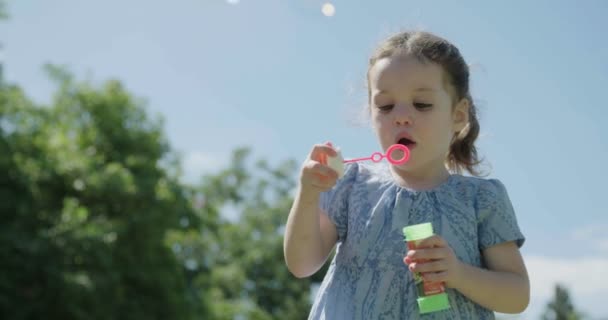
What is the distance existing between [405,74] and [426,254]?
54 centimetres

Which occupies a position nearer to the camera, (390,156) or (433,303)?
(433,303)

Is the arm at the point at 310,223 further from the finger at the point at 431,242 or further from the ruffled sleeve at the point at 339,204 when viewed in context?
the finger at the point at 431,242

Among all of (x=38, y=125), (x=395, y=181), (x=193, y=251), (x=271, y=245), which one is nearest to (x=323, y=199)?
(x=395, y=181)

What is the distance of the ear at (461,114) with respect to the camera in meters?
2.20

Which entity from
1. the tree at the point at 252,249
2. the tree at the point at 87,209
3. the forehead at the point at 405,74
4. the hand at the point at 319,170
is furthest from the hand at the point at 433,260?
the tree at the point at 252,249

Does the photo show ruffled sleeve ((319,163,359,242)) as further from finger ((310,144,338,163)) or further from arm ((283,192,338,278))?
finger ((310,144,338,163))

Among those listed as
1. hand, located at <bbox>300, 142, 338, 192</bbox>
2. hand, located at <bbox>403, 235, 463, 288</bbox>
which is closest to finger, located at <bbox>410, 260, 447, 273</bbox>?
hand, located at <bbox>403, 235, 463, 288</bbox>

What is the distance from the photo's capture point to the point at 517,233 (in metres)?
2.02

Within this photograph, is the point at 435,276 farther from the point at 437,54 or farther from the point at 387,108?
the point at 437,54

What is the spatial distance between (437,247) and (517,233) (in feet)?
1.23

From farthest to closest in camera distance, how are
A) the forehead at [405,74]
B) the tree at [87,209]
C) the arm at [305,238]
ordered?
1. the tree at [87,209]
2. the forehead at [405,74]
3. the arm at [305,238]

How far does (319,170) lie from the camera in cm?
178

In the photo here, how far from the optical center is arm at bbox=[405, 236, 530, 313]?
1755mm

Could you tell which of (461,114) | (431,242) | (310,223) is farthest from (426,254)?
(461,114)
